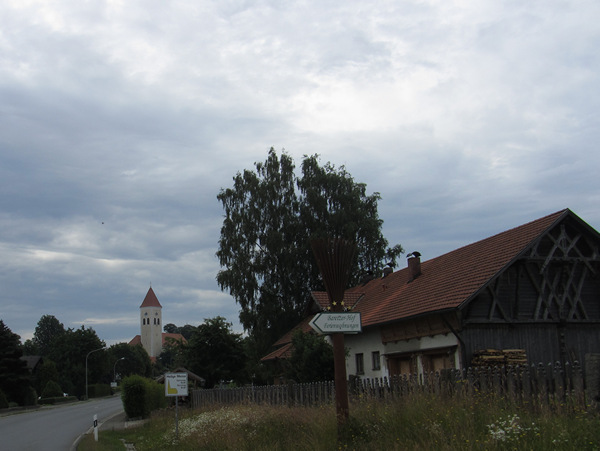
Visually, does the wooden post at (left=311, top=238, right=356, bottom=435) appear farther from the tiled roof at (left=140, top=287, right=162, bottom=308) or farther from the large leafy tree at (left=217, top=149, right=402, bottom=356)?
the tiled roof at (left=140, top=287, right=162, bottom=308)

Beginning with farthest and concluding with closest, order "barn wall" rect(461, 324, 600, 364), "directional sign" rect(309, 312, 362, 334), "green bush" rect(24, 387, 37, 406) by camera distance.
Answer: "green bush" rect(24, 387, 37, 406)
"barn wall" rect(461, 324, 600, 364)
"directional sign" rect(309, 312, 362, 334)

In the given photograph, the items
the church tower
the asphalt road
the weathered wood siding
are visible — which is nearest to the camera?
the weathered wood siding

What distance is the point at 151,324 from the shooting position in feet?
535

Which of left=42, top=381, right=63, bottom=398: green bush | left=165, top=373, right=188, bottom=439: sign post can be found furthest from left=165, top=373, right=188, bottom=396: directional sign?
left=42, top=381, right=63, bottom=398: green bush

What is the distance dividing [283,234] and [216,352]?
9.94 meters

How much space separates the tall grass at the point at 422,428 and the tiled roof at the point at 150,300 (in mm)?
154851

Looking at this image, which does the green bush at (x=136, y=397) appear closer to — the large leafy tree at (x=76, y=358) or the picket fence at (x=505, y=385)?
the picket fence at (x=505, y=385)

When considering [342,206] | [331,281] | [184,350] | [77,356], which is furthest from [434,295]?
[77,356]

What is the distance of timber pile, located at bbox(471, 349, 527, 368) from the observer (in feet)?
63.0

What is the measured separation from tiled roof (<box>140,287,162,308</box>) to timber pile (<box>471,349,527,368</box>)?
151 m

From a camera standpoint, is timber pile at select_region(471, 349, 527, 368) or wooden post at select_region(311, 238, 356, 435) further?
timber pile at select_region(471, 349, 527, 368)

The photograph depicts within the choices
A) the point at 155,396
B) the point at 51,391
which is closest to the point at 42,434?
the point at 155,396

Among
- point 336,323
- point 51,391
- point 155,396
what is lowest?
point 51,391

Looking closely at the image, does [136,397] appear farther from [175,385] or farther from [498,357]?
[498,357]
